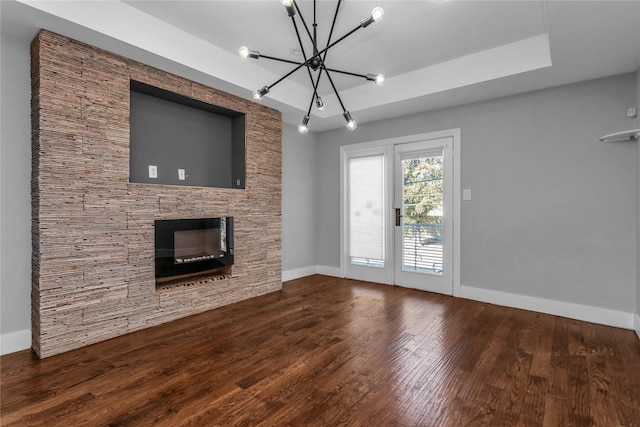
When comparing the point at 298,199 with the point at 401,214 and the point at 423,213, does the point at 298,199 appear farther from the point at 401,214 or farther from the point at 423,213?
the point at 423,213

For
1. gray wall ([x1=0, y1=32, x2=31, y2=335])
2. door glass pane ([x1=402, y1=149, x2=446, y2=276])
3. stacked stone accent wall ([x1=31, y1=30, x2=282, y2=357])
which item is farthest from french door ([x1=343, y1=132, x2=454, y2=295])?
gray wall ([x1=0, y1=32, x2=31, y2=335])

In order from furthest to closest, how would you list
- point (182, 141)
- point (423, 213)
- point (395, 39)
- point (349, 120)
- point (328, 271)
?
point (328, 271) → point (423, 213) → point (182, 141) → point (395, 39) → point (349, 120)

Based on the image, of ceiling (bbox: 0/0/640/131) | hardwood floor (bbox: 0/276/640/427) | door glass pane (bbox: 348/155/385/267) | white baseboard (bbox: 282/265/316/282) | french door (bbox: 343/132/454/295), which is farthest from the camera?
white baseboard (bbox: 282/265/316/282)

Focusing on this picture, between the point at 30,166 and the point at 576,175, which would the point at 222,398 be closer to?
the point at 30,166

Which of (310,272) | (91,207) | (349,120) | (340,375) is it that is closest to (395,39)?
(349,120)

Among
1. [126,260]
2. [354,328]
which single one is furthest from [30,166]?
[354,328]

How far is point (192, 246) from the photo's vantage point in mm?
3398

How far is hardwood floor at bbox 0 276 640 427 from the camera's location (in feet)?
5.53

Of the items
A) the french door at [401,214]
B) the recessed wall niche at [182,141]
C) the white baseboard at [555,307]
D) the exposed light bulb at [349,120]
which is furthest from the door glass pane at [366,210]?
the exposed light bulb at [349,120]

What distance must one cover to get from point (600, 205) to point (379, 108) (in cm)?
261

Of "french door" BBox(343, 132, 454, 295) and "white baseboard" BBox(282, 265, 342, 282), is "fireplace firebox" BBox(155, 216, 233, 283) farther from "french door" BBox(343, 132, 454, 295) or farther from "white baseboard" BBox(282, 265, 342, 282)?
"french door" BBox(343, 132, 454, 295)

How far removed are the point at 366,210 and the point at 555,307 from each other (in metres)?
2.59

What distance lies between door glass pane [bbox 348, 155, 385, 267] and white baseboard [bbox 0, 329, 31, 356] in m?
3.84

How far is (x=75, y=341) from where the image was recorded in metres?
2.48
